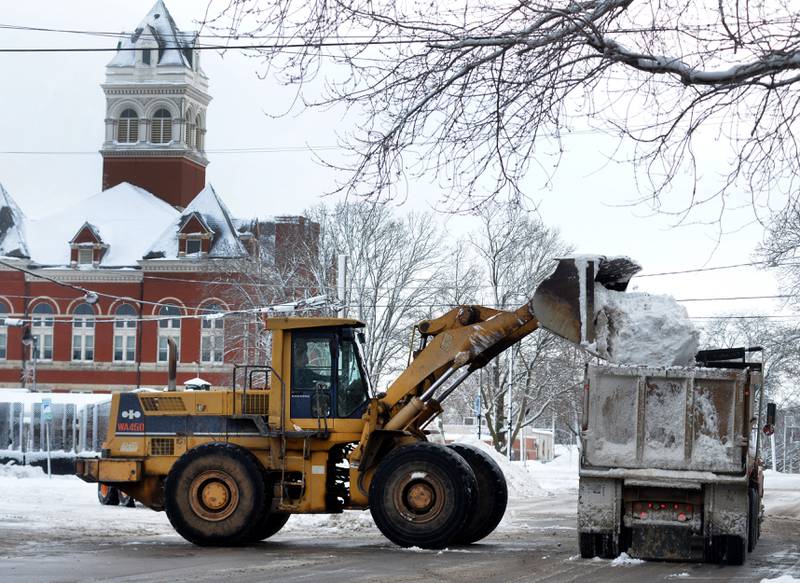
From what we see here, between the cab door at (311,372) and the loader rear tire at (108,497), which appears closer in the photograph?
the cab door at (311,372)

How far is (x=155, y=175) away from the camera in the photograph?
83.0m

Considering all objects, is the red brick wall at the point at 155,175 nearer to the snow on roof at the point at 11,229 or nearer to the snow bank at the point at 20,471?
the snow on roof at the point at 11,229

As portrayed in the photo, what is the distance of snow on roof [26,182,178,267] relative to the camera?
76312 millimetres

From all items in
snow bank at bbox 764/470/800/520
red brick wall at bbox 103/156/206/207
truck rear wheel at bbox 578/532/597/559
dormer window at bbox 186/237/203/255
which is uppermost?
red brick wall at bbox 103/156/206/207

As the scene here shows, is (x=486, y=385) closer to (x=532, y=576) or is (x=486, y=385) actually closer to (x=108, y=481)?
(x=108, y=481)

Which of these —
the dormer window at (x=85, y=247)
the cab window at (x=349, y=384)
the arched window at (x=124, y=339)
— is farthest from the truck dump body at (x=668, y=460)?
the dormer window at (x=85, y=247)

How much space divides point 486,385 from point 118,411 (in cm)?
4190

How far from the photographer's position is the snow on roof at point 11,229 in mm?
76562

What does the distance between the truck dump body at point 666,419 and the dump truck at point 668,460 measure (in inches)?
0.4

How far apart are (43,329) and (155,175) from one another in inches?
501

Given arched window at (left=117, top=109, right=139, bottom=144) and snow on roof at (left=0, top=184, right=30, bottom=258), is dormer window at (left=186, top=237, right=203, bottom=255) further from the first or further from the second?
arched window at (left=117, top=109, right=139, bottom=144)

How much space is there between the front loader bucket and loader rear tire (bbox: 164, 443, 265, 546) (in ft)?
14.3

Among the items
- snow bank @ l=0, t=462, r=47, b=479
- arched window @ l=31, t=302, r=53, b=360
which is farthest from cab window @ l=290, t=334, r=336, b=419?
arched window @ l=31, t=302, r=53, b=360

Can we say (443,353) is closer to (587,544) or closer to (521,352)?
(587,544)
